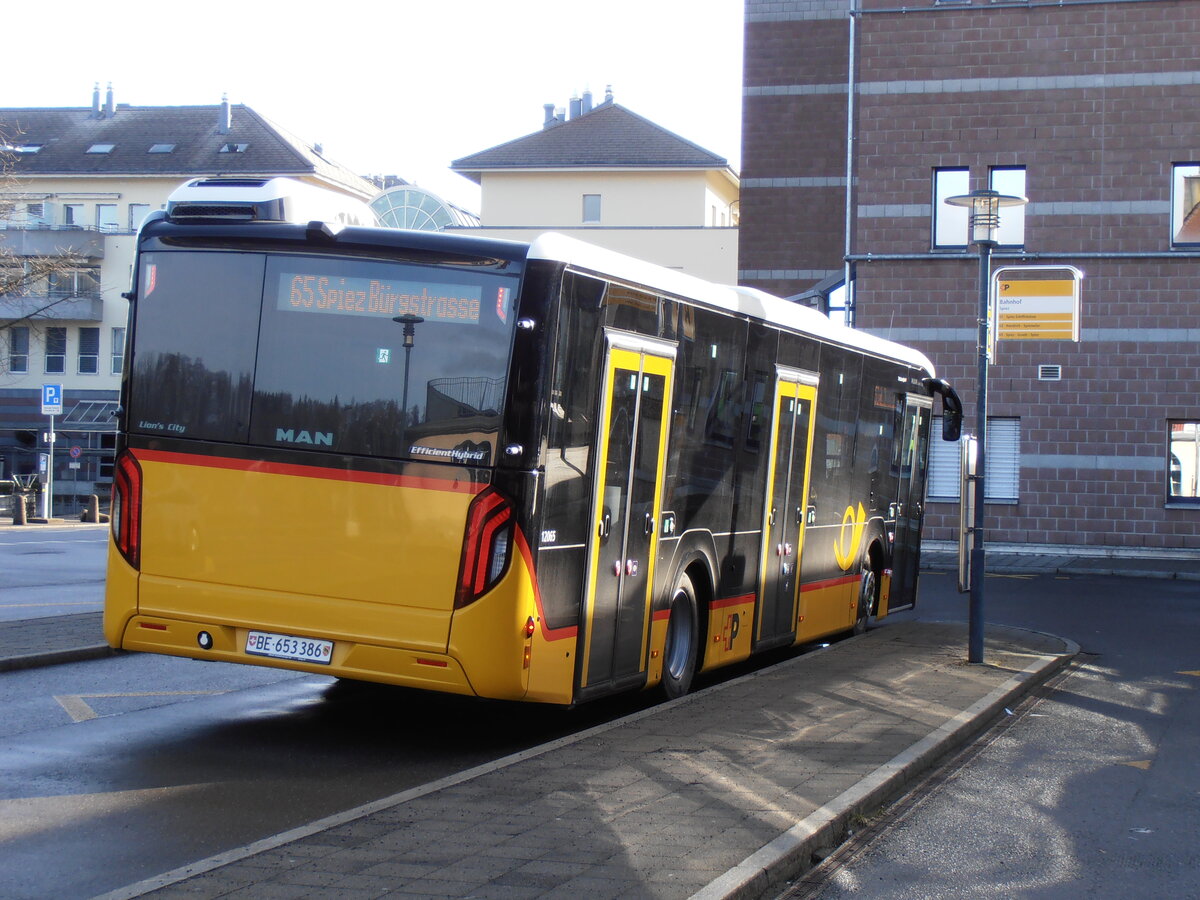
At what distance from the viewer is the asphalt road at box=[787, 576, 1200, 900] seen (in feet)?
20.4

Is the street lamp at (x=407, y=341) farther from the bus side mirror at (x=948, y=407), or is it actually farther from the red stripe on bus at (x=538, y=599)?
the bus side mirror at (x=948, y=407)

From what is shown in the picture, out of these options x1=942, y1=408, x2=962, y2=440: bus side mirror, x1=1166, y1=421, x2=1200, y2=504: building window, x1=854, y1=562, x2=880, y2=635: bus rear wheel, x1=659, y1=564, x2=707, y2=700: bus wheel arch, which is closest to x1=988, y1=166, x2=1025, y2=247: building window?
x1=1166, y1=421, x2=1200, y2=504: building window

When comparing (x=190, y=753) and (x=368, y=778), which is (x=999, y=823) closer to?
(x=368, y=778)

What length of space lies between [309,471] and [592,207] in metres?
64.0

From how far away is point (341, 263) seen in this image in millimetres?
8234

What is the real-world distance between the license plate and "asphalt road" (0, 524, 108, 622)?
6.84m

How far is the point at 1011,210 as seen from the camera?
30938 millimetres

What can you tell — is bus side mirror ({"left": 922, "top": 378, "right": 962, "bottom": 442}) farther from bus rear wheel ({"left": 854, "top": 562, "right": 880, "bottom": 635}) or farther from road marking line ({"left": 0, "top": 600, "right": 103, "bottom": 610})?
road marking line ({"left": 0, "top": 600, "right": 103, "bottom": 610})

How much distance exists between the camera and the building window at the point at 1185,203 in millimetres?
30547

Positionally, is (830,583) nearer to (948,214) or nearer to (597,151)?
(948,214)

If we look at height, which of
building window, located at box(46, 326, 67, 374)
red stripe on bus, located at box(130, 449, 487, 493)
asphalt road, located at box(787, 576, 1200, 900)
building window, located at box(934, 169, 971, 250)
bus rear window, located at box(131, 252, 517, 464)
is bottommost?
asphalt road, located at box(787, 576, 1200, 900)

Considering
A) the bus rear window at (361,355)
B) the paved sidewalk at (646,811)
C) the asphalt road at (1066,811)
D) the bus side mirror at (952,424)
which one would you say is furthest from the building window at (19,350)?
the bus rear window at (361,355)

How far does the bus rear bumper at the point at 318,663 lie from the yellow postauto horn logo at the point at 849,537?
22.6 feet

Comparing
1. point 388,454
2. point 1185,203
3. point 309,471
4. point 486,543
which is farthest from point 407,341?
point 1185,203
